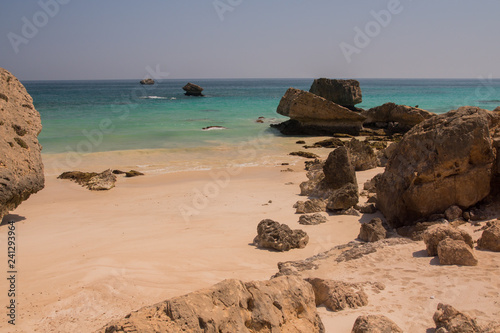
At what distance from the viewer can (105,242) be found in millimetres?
6461

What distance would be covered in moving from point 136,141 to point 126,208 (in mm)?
12164

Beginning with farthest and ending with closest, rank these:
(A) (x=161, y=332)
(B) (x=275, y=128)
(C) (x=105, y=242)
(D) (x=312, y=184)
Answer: (B) (x=275, y=128)
(D) (x=312, y=184)
(C) (x=105, y=242)
(A) (x=161, y=332)

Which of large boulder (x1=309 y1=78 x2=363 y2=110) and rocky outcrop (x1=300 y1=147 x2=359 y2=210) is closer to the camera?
rocky outcrop (x1=300 y1=147 x2=359 y2=210)

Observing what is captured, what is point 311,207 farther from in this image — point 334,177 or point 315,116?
point 315,116

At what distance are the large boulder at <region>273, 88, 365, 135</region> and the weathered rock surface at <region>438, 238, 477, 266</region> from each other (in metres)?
18.3

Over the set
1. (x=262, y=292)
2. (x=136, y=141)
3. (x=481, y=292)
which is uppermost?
(x=262, y=292)

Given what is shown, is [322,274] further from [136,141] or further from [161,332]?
[136,141]

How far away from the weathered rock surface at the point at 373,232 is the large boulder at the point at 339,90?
809 inches

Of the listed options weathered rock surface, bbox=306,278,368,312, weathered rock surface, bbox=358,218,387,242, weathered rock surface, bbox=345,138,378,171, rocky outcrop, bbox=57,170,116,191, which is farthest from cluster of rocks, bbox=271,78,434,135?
weathered rock surface, bbox=306,278,368,312

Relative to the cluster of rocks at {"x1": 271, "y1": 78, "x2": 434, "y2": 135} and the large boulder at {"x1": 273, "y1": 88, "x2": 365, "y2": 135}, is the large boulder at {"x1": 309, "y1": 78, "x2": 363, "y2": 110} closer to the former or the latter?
the cluster of rocks at {"x1": 271, "y1": 78, "x2": 434, "y2": 135}

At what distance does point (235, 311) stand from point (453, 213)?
4.78 meters

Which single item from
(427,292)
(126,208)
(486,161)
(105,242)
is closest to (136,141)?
(126,208)

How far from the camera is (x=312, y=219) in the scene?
735 centimetres

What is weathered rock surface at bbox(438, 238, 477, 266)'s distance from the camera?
454 cm
